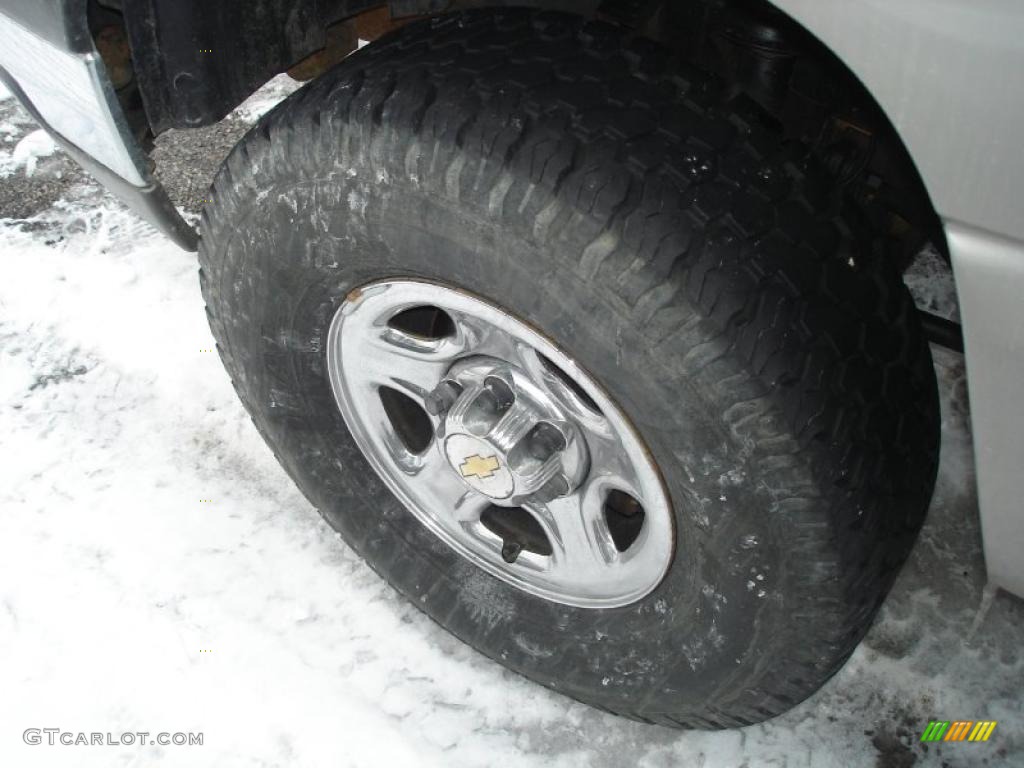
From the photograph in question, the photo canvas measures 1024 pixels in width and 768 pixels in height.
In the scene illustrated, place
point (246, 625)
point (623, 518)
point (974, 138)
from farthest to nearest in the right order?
1. point (246, 625)
2. point (623, 518)
3. point (974, 138)

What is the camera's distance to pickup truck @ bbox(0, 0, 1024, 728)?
1.25 metres

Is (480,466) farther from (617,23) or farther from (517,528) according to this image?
(617,23)

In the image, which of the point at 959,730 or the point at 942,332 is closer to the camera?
the point at 942,332

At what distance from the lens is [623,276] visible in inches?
49.7

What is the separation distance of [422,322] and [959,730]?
4.35 ft

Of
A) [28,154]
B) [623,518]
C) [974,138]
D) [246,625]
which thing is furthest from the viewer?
[28,154]

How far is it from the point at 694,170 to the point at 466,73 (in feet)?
1.19

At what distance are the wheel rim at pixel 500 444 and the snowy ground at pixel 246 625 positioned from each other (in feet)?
1.08

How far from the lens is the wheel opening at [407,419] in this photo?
187 cm

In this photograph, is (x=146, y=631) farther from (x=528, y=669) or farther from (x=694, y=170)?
(x=694, y=170)

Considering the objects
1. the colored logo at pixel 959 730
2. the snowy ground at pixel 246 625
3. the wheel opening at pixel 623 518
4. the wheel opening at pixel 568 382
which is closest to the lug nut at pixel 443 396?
the wheel opening at pixel 568 382

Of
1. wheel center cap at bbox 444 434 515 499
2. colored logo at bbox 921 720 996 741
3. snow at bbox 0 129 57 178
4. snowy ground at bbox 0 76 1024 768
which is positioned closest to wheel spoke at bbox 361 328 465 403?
wheel center cap at bbox 444 434 515 499
